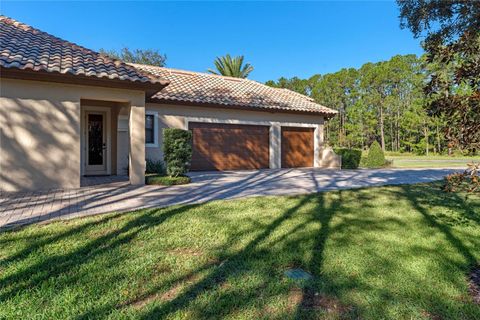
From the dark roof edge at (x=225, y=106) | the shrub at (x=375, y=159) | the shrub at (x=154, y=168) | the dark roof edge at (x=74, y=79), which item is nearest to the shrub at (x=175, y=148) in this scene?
the dark roof edge at (x=74, y=79)

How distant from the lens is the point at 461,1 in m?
4.70

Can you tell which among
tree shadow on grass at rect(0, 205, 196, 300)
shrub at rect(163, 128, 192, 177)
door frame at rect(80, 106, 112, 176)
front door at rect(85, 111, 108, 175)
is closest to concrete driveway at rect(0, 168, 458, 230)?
shrub at rect(163, 128, 192, 177)

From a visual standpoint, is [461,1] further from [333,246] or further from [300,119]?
[300,119]

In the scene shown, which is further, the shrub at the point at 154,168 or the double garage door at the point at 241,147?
the double garage door at the point at 241,147

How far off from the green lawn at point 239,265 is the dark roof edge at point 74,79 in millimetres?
4845

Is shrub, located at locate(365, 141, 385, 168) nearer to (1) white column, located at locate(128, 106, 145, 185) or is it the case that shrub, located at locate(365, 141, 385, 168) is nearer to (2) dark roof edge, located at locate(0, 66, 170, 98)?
(2) dark roof edge, located at locate(0, 66, 170, 98)

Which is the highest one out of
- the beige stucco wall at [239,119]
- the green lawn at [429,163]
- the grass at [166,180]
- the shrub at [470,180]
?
the beige stucco wall at [239,119]

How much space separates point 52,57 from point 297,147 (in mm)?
12892

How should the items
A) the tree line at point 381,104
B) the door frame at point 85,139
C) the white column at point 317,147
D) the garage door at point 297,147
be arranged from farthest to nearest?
1. the tree line at point 381,104
2. the white column at point 317,147
3. the garage door at point 297,147
4. the door frame at point 85,139

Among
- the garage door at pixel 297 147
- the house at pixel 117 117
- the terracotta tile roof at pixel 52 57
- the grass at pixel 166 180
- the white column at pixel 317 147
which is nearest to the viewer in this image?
the terracotta tile roof at pixel 52 57

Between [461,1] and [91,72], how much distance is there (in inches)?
327

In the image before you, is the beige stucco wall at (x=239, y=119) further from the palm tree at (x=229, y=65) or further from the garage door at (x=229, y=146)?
the palm tree at (x=229, y=65)

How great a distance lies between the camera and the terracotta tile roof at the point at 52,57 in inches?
311

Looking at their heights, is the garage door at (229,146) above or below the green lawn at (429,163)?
above
